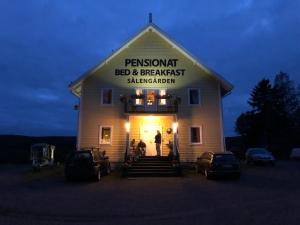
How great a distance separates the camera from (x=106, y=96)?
2745 centimetres

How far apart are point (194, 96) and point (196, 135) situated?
2.73 m

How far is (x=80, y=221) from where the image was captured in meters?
10.3

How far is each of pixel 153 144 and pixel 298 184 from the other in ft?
36.9

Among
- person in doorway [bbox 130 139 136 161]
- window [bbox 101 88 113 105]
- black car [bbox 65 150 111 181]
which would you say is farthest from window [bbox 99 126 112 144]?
black car [bbox 65 150 111 181]

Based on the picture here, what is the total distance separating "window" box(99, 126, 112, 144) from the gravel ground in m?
7.08

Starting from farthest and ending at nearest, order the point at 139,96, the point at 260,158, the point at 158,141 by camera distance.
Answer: the point at 260,158, the point at 139,96, the point at 158,141

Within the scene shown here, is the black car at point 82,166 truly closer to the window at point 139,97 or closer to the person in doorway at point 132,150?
the person in doorway at point 132,150

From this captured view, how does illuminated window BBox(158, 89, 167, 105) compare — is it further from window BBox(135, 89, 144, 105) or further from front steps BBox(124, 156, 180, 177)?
front steps BBox(124, 156, 180, 177)

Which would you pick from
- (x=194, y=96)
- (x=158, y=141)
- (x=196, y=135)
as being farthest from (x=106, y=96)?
(x=196, y=135)

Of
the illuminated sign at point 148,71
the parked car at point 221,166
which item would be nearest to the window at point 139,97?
the illuminated sign at point 148,71

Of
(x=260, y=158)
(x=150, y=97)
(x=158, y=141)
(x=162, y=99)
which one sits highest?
(x=150, y=97)

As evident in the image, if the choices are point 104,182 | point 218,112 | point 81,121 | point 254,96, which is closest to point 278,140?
point 254,96

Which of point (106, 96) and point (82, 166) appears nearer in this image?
point (82, 166)

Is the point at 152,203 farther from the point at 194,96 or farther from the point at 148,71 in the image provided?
the point at 148,71
